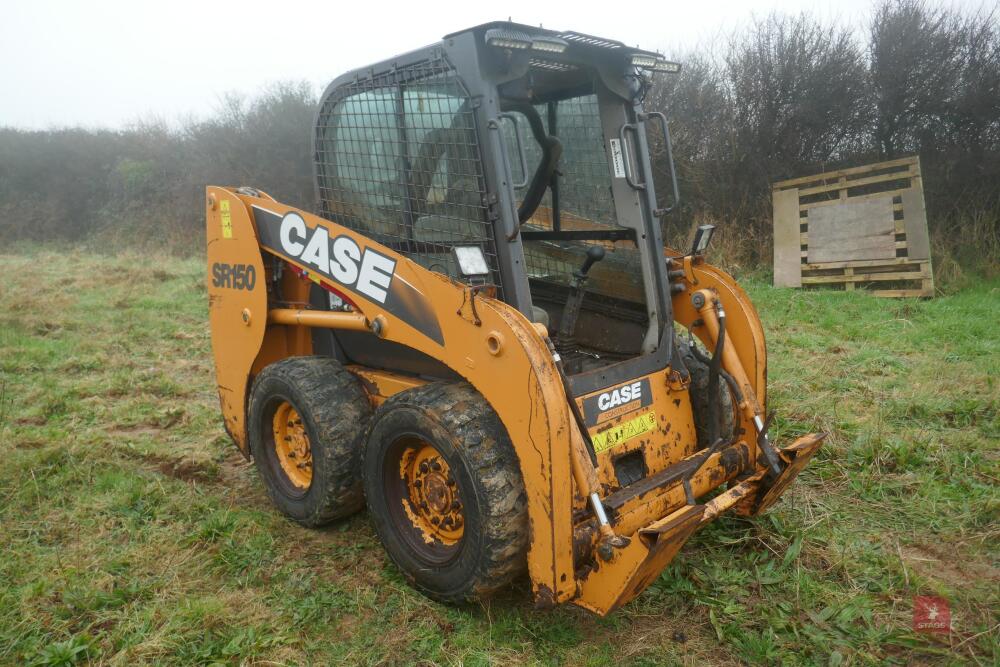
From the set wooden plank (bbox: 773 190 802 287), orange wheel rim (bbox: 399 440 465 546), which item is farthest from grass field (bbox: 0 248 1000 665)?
wooden plank (bbox: 773 190 802 287)

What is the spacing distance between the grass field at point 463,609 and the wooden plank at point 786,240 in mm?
4118

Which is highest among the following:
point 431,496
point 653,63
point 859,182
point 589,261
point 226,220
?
point 653,63

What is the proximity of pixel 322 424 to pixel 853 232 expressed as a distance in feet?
26.7

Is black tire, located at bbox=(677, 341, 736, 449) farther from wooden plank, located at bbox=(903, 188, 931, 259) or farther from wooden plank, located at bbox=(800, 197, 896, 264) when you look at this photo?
wooden plank, located at bbox=(800, 197, 896, 264)

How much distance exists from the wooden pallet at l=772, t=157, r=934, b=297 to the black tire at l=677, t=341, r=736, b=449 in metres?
6.25

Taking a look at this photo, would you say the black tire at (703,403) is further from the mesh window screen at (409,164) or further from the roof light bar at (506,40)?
the roof light bar at (506,40)

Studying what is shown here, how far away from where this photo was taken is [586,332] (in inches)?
149

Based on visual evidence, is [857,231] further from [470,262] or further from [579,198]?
[470,262]

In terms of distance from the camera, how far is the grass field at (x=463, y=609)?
2596mm

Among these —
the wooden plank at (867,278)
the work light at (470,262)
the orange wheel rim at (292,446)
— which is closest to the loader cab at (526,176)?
the work light at (470,262)

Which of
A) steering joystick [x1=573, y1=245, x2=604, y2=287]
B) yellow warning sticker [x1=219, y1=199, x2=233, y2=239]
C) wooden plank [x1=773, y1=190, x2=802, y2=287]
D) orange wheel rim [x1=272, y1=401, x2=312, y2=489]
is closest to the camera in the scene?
steering joystick [x1=573, y1=245, x2=604, y2=287]

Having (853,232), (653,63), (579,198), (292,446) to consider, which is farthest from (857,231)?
(292,446)

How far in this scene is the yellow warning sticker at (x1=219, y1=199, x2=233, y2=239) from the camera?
3836 mm

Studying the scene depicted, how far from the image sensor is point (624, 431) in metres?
3.02
